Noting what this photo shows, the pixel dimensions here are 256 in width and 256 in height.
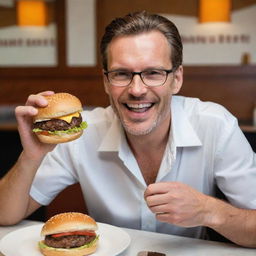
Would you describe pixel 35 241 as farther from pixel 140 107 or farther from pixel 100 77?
pixel 100 77

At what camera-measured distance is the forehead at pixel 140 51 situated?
171 cm

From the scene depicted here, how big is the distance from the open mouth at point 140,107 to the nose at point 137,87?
2.4 inches

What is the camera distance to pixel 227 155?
5.92ft

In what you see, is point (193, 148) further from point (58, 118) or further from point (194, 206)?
point (58, 118)

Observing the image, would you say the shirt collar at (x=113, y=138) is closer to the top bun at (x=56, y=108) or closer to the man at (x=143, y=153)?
the man at (x=143, y=153)

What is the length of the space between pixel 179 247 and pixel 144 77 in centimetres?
65

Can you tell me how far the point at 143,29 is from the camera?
1.77 m

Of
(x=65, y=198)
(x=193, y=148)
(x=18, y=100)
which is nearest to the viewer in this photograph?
(x=193, y=148)

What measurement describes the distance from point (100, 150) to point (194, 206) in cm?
59

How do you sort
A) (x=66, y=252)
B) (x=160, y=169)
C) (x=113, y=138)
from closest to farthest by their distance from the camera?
(x=66, y=252), (x=160, y=169), (x=113, y=138)

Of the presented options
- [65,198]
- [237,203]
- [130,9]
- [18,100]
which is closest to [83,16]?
[130,9]

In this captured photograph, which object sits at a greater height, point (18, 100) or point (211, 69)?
point (211, 69)

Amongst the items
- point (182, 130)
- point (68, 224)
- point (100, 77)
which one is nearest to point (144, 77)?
point (182, 130)

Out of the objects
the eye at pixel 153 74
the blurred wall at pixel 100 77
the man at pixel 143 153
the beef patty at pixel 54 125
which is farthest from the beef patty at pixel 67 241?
the blurred wall at pixel 100 77
